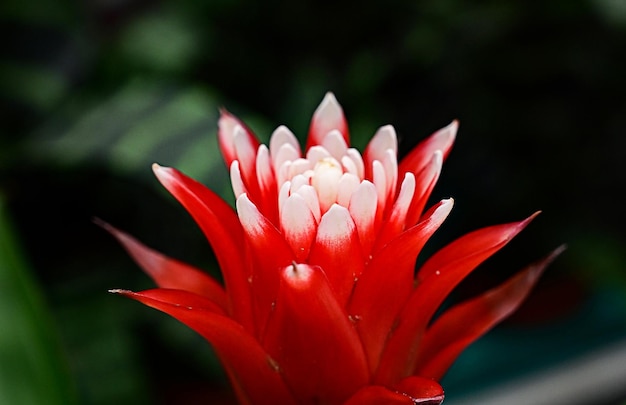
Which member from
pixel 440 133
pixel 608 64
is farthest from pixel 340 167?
pixel 608 64

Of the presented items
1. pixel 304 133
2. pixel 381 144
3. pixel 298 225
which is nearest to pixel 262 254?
pixel 298 225

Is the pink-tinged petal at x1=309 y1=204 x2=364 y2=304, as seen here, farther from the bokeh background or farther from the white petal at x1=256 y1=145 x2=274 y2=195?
the bokeh background

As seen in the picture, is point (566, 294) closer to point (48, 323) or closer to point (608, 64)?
point (608, 64)

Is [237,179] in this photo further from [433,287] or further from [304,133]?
[304,133]

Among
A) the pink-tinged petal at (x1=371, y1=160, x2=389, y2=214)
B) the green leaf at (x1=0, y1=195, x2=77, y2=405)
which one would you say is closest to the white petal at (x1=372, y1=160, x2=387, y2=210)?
the pink-tinged petal at (x1=371, y1=160, x2=389, y2=214)

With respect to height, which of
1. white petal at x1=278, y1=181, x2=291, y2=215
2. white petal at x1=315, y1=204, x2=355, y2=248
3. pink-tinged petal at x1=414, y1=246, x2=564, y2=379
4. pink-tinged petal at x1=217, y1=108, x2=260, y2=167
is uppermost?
pink-tinged petal at x1=217, y1=108, x2=260, y2=167

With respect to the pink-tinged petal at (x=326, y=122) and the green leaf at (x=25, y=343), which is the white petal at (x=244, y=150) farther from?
the green leaf at (x=25, y=343)

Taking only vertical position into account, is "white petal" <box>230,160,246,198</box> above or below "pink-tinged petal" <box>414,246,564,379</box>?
above
